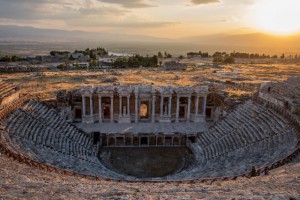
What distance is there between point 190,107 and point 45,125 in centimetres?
1782

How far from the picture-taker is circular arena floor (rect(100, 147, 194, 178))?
27.1 m

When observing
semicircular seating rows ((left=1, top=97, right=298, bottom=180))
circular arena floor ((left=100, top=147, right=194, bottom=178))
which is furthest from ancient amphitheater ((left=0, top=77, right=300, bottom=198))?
circular arena floor ((left=100, top=147, right=194, bottom=178))

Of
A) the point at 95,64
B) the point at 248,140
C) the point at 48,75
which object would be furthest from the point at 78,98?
the point at 95,64

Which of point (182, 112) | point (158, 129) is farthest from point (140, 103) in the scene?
point (182, 112)

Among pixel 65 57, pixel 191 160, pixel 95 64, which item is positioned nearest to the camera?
pixel 191 160

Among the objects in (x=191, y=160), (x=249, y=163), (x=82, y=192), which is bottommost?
(x=191, y=160)

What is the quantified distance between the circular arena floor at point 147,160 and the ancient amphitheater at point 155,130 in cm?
21

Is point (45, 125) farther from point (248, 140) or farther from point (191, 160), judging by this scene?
point (248, 140)

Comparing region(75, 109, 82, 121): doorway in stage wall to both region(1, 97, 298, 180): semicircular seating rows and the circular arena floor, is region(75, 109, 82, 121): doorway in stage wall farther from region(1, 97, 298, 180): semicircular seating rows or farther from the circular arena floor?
the circular arena floor

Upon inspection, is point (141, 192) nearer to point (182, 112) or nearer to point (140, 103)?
point (140, 103)

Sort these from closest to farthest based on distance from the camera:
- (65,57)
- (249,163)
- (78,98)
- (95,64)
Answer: (249,163)
(78,98)
(95,64)
(65,57)

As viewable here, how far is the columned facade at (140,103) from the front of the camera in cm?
3609

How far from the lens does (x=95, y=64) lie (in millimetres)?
96750

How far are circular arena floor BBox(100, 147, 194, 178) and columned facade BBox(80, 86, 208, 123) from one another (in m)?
5.55
